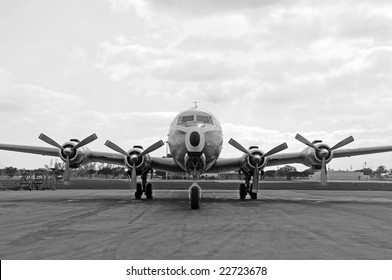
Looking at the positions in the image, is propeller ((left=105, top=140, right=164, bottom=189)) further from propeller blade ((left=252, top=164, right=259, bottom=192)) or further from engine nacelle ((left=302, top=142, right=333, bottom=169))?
engine nacelle ((left=302, top=142, right=333, bottom=169))

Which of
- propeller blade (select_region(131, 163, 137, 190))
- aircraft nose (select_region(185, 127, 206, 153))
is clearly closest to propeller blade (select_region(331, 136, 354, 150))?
aircraft nose (select_region(185, 127, 206, 153))

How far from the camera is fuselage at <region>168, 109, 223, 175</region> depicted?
56.1 feet

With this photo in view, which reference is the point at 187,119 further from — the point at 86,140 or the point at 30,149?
the point at 30,149

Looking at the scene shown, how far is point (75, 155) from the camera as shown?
2323 cm

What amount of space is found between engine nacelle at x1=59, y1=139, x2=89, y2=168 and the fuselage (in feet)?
22.5

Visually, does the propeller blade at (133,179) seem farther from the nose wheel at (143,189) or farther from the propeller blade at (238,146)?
the propeller blade at (238,146)

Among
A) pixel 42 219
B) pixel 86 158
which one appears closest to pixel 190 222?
pixel 42 219

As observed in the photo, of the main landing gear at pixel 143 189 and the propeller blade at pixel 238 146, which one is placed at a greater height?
the propeller blade at pixel 238 146

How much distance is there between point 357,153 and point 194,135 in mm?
13057

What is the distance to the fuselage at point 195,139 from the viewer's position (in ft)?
56.1

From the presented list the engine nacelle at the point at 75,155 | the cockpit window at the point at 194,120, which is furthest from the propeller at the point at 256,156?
the engine nacelle at the point at 75,155

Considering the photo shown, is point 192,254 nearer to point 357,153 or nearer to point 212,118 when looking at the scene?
point 212,118

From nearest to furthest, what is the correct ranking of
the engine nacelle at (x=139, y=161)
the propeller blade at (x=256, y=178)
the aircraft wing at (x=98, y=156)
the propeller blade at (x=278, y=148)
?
the propeller blade at (x=278, y=148)
the propeller blade at (x=256, y=178)
the engine nacelle at (x=139, y=161)
the aircraft wing at (x=98, y=156)

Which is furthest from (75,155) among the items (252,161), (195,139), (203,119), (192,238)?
(192,238)
